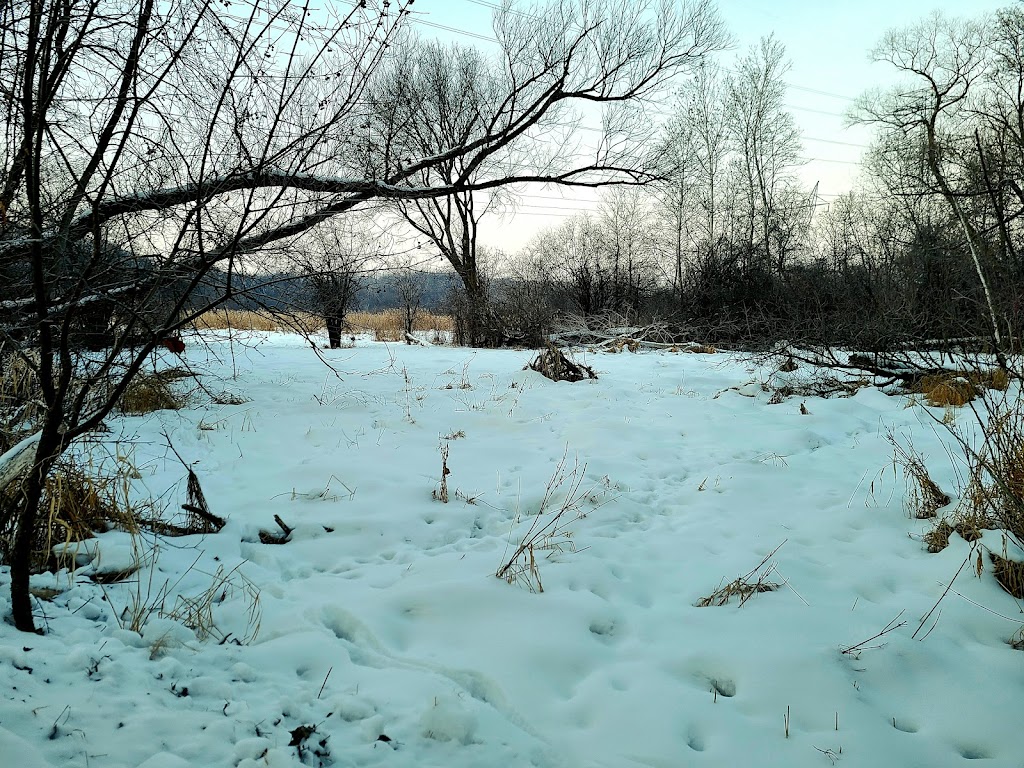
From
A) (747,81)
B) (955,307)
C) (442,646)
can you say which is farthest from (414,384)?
(747,81)

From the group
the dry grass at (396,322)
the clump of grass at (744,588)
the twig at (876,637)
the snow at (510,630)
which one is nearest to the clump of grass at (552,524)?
the snow at (510,630)

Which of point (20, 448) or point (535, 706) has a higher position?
point (20, 448)

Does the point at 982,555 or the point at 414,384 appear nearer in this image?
the point at 982,555

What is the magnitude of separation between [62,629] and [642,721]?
1714mm

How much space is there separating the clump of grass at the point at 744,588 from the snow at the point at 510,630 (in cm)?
4

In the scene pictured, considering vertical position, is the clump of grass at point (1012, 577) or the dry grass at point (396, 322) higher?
the dry grass at point (396, 322)

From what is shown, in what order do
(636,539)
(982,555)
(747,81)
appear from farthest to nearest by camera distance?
1. (747,81)
2. (636,539)
3. (982,555)

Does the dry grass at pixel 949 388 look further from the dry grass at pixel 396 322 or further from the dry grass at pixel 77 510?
the dry grass at pixel 396 322

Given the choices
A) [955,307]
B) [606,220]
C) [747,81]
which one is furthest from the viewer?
[606,220]

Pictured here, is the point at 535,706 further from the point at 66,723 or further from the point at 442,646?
the point at 66,723

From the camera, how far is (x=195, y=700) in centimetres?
143

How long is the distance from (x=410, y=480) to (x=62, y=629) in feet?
6.26

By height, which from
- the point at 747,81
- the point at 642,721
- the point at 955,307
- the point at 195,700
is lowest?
the point at 642,721

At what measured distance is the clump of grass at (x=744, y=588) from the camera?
2.12 m
